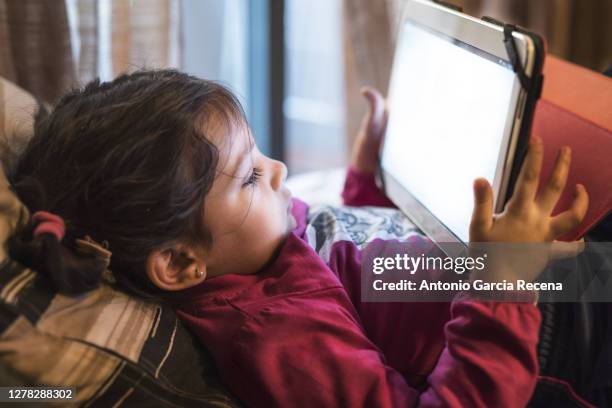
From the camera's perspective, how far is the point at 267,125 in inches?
80.7

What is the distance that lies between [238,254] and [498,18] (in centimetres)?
136

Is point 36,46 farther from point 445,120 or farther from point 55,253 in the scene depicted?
point 445,120

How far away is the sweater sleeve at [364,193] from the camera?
1.22 metres

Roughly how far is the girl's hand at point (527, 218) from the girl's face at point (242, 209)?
0.26 m

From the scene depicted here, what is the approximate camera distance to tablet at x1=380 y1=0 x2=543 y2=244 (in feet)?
2.42

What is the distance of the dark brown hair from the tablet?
306 millimetres

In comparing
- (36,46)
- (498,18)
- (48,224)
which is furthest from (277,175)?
(498,18)

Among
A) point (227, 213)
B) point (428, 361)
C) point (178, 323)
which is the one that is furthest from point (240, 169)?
point (428, 361)

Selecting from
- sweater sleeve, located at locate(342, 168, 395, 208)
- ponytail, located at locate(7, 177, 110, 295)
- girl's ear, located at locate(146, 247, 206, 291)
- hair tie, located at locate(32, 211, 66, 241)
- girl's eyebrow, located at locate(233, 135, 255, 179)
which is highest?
girl's eyebrow, located at locate(233, 135, 255, 179)

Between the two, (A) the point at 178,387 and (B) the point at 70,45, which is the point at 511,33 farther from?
(B) the point at 70,45

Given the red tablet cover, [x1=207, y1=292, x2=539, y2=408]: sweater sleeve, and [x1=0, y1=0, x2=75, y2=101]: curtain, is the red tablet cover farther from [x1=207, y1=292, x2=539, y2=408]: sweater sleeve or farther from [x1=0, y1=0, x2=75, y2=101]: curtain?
[x1=0, y1=0, x2=75, y2=101]: curtain

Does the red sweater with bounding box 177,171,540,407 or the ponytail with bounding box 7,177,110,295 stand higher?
the ponytail with bounding box 7,177,110,295

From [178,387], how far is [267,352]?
0.11 metres

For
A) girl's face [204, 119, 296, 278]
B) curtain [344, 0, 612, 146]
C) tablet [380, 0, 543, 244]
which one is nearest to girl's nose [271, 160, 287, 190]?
girl's face [204, 119, 296, 278]
